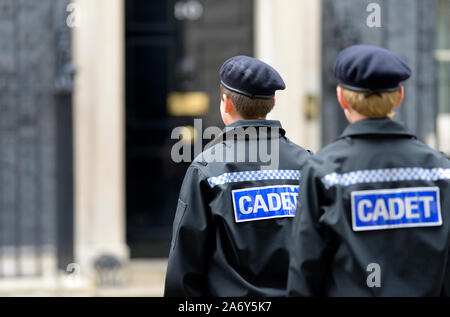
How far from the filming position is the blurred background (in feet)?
23.3

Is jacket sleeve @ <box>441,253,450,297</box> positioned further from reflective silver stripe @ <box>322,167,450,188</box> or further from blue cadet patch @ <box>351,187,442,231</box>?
reflective silver stripe @ <box>322,167,450,188</box>

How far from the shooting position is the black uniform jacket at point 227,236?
9.25 feet

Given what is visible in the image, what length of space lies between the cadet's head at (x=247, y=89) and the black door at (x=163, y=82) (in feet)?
15.6

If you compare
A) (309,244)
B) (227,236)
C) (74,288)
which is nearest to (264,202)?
(227,236)

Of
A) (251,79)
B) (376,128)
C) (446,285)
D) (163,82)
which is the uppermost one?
(251,79)

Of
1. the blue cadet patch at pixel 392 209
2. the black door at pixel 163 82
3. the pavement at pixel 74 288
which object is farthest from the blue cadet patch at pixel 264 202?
the black door at pixel 163 82

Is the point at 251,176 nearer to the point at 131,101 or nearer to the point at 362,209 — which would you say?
the point at 362,209

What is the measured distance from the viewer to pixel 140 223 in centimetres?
786

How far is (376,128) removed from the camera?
8.10 feet

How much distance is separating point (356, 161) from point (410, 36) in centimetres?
536

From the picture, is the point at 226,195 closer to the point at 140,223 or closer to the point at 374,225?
the point at 374,225

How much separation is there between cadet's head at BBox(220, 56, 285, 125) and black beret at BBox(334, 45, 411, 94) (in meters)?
0.50

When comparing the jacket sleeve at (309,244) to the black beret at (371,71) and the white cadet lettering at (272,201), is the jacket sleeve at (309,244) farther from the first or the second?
the white cadet lettering at (272,201)

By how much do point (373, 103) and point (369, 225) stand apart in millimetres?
368
